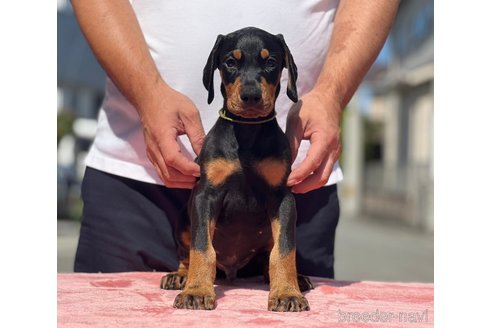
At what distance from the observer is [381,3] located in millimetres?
2543

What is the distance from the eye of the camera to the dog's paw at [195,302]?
6.57 feet

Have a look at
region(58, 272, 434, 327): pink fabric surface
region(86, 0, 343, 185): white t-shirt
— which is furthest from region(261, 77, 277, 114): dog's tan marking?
region(58, 272, 434, 327): pink fabric surface

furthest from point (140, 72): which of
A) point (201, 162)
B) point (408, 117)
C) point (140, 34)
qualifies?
point (408, 117)

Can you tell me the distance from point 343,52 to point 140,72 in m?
0.62

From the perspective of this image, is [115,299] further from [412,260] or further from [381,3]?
[412,260]

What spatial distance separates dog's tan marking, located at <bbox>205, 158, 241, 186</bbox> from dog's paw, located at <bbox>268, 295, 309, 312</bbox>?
338mm

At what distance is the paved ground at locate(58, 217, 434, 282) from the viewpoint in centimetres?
1079

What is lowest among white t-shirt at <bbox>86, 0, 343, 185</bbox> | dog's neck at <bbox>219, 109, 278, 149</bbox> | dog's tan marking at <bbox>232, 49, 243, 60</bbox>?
dog's neck at <bbox>219, 109, 278, 149</bbox>

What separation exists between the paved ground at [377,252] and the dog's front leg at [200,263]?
5.03 metres

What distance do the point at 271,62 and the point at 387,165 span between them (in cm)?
2390

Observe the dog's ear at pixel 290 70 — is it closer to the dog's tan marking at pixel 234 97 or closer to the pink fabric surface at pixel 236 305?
the dog's tan marking at pixel 234 97

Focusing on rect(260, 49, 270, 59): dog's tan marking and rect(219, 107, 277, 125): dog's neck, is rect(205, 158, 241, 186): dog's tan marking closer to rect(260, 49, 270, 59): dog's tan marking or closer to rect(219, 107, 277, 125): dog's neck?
rect(219, 107, 277, 125): dog's neck

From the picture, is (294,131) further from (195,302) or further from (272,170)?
(195,302)

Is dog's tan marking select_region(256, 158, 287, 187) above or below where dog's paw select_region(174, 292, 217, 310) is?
above
